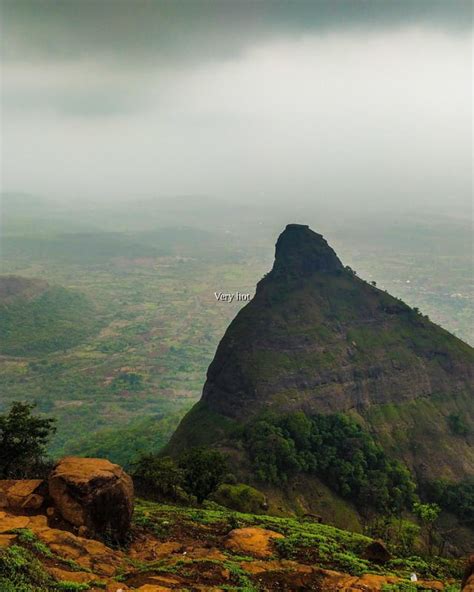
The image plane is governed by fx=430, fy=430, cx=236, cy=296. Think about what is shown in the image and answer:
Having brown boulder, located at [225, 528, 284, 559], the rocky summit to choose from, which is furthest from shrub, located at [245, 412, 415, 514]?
brown boulder, located at [225, 528, 284, 559]

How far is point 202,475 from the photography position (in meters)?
45.9

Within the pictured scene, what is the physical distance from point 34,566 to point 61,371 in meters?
195

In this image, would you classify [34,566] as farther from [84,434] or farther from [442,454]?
[84,434]

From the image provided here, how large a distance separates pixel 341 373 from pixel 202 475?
4422 centimetres

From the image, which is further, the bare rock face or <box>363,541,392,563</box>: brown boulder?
<box>363,541,392,563</box>: brown boulder

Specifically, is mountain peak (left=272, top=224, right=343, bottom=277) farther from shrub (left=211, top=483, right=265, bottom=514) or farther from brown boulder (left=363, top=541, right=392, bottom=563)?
brown boulder (left=363, top=541, right=392, bottom=563)

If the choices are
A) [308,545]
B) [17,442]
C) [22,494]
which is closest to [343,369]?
[308,545]

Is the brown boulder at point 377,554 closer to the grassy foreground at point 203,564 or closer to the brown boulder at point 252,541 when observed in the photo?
the grassy foreground at point 203,564

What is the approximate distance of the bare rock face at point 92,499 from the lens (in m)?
24.6

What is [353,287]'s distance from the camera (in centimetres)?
10000

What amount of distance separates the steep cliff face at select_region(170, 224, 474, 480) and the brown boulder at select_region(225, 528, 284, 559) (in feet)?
142

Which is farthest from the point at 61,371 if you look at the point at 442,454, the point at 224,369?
the point at 442,454

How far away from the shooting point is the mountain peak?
3967 inches

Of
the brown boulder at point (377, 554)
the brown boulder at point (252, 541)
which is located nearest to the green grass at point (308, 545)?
the brown boulder at point (377, 554)
